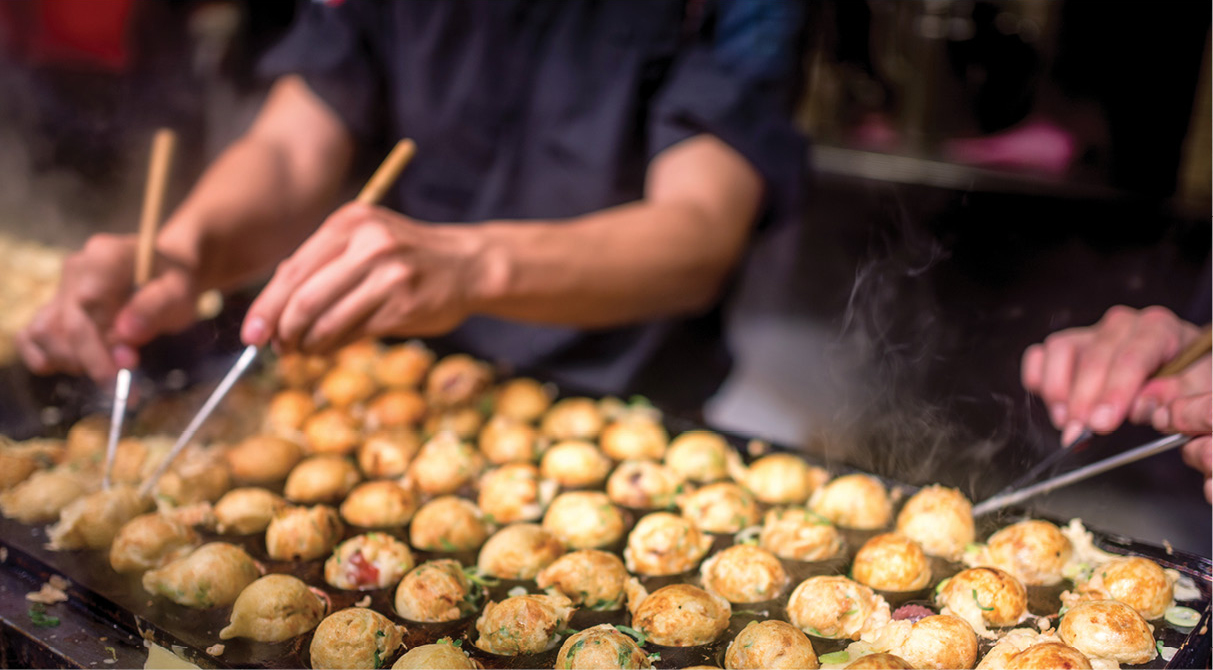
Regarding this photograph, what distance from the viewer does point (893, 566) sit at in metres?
1.66

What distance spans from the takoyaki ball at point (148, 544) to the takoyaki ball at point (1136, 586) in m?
1.77

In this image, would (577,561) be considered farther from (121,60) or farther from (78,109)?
(121,60)

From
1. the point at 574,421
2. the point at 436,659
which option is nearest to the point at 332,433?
the point at 574,421

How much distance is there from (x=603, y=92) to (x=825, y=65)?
4.21 feet

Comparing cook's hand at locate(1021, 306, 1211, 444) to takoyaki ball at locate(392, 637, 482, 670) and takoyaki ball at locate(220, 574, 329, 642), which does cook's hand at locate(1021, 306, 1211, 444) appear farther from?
takoyaki ball at locate(220, 574, 329, 642)

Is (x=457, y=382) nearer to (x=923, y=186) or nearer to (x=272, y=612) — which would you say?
(x=272, y=612)

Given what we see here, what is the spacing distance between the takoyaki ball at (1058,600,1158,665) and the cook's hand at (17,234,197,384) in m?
2.15

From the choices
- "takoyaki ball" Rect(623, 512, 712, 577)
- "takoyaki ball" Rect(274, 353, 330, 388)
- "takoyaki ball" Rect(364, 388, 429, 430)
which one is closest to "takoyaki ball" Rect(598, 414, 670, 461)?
"takoyaki ball" Rect(623, 512, 712, 577)

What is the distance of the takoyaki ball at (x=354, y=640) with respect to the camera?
146 centimetres

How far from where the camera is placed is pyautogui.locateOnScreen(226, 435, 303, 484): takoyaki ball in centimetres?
216

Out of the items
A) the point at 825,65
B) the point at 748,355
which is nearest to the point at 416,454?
the point at 825,65

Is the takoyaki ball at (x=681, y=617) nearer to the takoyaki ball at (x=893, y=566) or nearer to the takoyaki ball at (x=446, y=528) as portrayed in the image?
the takoyaki ball at (x=893, y=566)

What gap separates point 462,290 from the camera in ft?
6.29

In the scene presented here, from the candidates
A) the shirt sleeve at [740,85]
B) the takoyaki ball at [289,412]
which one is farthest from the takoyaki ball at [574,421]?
the shirt sleeve at [740,85]
